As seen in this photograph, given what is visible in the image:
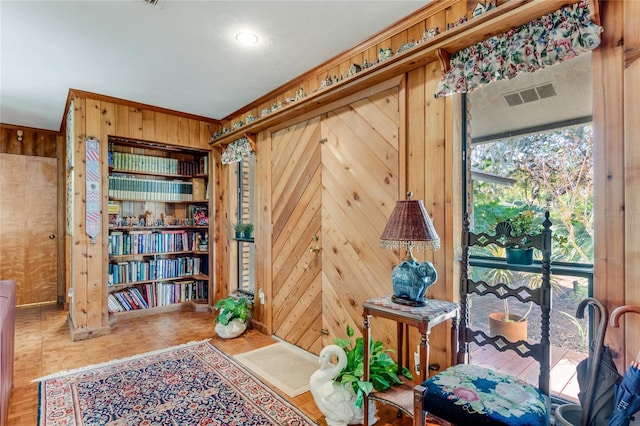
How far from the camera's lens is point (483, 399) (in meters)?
1.34

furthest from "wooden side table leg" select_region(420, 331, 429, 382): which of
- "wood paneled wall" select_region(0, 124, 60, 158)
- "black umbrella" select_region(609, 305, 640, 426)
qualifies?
"wood paneled wall" select_region(0, 124, 60, 158)

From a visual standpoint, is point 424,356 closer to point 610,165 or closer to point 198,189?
point 610,165

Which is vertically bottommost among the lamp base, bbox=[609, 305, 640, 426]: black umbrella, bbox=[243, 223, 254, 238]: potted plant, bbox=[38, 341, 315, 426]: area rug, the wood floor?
→ the wood floor

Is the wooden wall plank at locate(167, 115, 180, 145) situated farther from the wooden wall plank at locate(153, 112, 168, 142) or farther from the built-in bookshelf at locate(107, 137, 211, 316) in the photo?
the built-in bookshelf at locate(107, 137, 211, 316)

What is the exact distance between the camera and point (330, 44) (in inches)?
98.8

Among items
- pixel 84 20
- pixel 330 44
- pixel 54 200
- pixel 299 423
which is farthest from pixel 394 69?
pixel 54 200

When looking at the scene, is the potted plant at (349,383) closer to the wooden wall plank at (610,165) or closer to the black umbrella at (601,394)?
the black umbrella at (601,394)

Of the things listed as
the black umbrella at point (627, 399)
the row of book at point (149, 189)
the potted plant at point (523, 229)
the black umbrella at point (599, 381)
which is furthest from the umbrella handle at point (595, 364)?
the row of book at point (149, 189)

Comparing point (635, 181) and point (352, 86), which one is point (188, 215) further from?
point (635, 181)

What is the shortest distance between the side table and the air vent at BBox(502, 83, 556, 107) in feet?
4.05

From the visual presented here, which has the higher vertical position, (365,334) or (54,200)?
(54,200)

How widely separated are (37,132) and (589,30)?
637cm

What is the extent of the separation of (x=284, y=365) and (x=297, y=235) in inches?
44.8

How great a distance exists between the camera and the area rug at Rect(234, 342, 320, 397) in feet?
8.01
